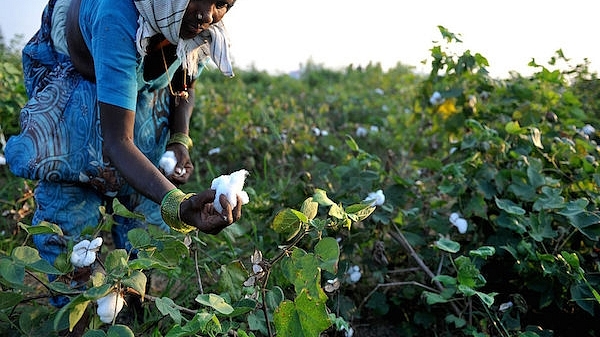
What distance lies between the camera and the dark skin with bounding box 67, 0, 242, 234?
3.96 feet

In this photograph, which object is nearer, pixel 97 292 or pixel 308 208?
pixel 97 292

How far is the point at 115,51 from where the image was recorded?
1473 mm

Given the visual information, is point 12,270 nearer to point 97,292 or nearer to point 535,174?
point 97,292

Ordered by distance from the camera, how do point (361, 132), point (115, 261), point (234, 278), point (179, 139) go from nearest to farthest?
point (115, 261) < point (234, 278) < point (179, 139) < point (361, 132)

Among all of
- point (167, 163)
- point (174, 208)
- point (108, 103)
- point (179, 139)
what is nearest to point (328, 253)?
point (174, 208)

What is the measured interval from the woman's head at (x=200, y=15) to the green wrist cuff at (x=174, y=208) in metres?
0.44

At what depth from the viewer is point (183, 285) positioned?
228cm

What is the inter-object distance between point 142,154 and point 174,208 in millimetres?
243

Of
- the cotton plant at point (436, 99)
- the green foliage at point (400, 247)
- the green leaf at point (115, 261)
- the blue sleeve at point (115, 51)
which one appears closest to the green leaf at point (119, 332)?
the green foliage at point (400, 247)

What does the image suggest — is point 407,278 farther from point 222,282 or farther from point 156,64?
point 156,64

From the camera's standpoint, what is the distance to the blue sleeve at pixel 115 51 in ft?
4.82

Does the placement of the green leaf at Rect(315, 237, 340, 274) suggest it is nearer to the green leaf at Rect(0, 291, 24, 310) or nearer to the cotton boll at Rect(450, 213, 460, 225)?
the green leaf at Rect(0, 291, 24, 310)

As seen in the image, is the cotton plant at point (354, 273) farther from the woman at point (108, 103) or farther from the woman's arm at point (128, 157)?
the woman's arm at point (128, 157)

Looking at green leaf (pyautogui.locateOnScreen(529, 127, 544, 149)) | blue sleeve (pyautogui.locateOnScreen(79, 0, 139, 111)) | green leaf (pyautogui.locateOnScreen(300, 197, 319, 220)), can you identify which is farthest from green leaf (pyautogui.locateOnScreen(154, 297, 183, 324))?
green leaf (pyautogui.locateOnScreen(529, 127, 544, 149))
